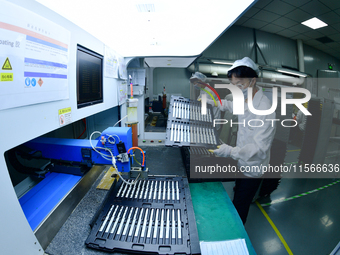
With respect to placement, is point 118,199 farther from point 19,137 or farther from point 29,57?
point 29,57

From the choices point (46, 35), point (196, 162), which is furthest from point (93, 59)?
point (196, 162)

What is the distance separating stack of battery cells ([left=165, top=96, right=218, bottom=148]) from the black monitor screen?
71 centimetres

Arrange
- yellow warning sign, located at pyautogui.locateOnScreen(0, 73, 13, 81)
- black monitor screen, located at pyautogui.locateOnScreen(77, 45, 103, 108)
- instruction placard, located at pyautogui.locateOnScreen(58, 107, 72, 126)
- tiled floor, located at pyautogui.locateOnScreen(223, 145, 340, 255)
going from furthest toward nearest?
tiled floor, located at pyautogui.locateOnScreen(223, 145, 340, 255) < black monitor screen, located at pyautogui.locateOnScreen(77, 45, 103, 108) < instruction placard, located at pyautogui.locateOnScreen(58, 107, 72, 126) < yellow warning sign, located at pyautogui.locateOnScreen(0, 73, 13, 81)

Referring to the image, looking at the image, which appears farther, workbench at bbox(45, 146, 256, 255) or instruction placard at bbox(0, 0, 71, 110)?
workbench at bbox(45, 146, 256, 255)

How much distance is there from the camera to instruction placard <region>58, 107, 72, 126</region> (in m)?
0.99

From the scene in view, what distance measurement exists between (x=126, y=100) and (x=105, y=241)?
1949 millimetres

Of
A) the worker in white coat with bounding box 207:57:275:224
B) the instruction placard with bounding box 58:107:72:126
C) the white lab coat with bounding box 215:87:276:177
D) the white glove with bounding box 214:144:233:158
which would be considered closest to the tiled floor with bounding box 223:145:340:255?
the worker in white coat with bounding box 207:57:275:224

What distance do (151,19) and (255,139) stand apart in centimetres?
142

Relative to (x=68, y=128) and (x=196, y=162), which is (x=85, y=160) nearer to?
(x=196, y=162)

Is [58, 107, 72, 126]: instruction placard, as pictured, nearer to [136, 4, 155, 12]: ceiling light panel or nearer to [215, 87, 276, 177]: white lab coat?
[136, 4, 155, 12]: ceiling light panel

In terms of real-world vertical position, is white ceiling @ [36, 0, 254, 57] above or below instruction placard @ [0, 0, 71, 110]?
above

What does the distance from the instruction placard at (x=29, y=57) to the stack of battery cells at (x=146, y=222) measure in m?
0.71

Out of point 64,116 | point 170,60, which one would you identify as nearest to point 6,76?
point 64,116

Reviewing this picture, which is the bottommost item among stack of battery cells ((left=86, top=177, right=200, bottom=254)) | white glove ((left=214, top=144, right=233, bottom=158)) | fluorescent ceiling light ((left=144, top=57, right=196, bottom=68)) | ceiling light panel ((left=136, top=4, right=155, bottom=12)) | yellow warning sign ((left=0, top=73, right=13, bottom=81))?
stack of battery cells ((left=86, top=177, right=200, bottom=254))
